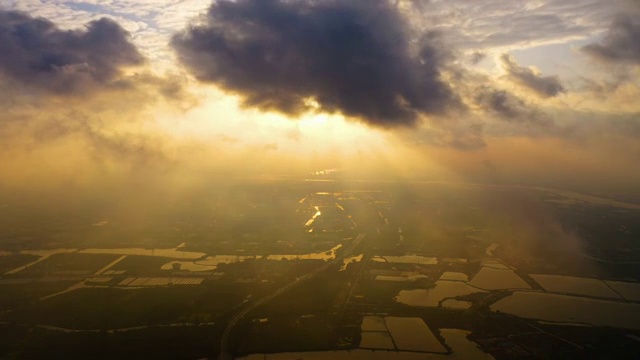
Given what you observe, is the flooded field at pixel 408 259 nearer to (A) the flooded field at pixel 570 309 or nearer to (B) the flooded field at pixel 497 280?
(B) the flooded field at pixel 497 280

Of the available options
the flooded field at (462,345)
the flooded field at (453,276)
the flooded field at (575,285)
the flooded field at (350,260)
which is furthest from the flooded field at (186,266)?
the flooded field at (575,285)

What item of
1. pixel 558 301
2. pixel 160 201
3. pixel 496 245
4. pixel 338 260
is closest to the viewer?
pixel 558 301

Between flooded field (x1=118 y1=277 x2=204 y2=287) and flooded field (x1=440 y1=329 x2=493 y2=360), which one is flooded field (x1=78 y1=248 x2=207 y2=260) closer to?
flooded field (x1=118 y1=277 x2=204 y2=287)

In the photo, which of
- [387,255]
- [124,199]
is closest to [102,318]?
[387,255]

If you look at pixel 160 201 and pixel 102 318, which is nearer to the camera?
pixel 102 318

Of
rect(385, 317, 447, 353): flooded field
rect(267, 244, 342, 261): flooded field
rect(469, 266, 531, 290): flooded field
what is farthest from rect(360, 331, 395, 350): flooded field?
rect(267, 244, 342, 261): flooded field

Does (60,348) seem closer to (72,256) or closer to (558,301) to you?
(72,256)

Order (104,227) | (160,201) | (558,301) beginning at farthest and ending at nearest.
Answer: (160,201) < (104,227) < (558,301)
